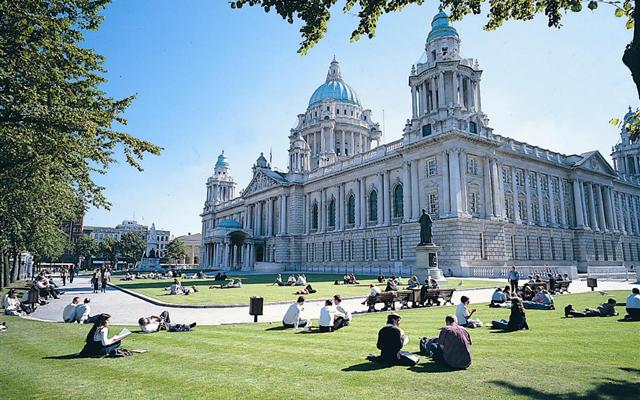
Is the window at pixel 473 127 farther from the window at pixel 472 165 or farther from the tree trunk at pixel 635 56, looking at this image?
the tree trunk at pixel 635 56

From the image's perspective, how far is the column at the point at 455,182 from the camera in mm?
43031

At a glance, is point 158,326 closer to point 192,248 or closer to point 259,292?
point 259,292

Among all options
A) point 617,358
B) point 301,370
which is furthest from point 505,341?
point 301,370

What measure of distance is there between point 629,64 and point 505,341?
7032mm

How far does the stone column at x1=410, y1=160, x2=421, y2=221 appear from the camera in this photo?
1898 inches

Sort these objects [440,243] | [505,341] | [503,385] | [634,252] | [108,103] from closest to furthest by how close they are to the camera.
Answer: [503,385] → [505,341] → [108,103] → [440,243] → [634,252]

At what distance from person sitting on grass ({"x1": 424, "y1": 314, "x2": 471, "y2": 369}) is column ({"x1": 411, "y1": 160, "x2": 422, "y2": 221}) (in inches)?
1592

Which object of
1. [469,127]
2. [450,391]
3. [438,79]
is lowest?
[450,391]

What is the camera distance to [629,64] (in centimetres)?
741

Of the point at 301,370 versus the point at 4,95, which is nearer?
the point at 301,370

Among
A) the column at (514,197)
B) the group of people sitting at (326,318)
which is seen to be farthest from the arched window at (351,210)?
the group of people sitting at (326,318)

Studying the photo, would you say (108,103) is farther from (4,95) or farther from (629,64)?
(629,64)

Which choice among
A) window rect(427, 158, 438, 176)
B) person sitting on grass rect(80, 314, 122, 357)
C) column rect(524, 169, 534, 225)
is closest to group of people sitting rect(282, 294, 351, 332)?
person sitting on grass rect(80, 314, 122, 357)

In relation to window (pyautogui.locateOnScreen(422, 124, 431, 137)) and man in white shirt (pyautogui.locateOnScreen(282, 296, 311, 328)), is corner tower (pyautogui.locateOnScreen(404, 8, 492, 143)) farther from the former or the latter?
man in white shirt (pyautogui.locateOnScreen(282, 296, 311, 328))
